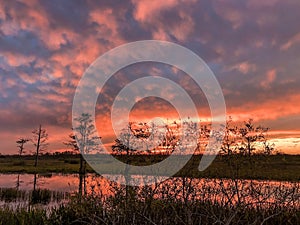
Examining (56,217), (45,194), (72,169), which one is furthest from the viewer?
(72,169)

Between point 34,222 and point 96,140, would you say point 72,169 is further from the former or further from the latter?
point 34,222

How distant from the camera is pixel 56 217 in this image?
10125 millimetres

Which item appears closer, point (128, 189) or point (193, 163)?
point (193, 163)

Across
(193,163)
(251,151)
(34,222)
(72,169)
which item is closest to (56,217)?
(34,222)

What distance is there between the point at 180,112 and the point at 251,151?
2799mm

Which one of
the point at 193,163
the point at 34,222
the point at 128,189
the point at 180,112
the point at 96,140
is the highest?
the point at 96,140

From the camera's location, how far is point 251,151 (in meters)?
9.95

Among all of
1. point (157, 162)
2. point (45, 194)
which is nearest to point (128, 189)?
point (157, 162)

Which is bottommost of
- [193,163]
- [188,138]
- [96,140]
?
[193,163]

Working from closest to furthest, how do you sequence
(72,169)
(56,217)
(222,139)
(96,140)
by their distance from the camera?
(222,139) < (56,217) < (96,140) < (72,169)

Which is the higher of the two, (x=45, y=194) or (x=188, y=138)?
(x=188, y=138)

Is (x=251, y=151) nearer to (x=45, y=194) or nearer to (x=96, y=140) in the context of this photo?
(x=45, y=194)

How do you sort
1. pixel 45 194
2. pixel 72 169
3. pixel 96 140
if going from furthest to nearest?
pixel 72 169 → pixel 96 140 → pixel 45 194

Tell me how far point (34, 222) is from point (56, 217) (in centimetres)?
79
